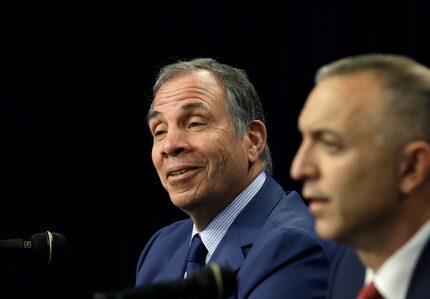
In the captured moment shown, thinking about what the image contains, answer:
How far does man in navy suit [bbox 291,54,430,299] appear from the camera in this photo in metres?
1.52

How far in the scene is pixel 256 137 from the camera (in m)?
2.93

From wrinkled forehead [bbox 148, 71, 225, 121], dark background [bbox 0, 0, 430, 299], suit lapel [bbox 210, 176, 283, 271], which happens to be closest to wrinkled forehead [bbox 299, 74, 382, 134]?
suit lapel [bbox 210, 176, 283, 271]

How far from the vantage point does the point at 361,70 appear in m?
1.60

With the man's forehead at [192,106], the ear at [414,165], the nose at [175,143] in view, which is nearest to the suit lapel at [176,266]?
the nose at [175,143]

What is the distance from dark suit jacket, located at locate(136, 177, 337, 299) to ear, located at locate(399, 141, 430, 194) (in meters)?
0.81

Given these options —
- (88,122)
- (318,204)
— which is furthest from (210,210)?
(88,122)

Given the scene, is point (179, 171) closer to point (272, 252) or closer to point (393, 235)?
point (272, 252)

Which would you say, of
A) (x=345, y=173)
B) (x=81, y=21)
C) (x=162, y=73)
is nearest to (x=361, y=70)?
(x=345, y=173)

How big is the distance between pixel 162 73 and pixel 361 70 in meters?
1.49

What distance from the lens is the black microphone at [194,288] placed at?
4.70ft

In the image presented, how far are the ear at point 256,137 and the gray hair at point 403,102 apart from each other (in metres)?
1.33

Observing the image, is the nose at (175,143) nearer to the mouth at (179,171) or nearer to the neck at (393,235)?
the mouth at (179,171)

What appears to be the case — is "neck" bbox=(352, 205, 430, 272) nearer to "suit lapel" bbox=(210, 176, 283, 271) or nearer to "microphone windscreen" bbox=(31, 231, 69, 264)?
"suit lapel" bbox=(210, 176, 283, 271)

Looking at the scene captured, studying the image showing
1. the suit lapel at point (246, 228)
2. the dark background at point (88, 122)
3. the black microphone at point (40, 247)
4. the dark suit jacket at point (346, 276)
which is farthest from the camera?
the dark background at point (88, 122)
